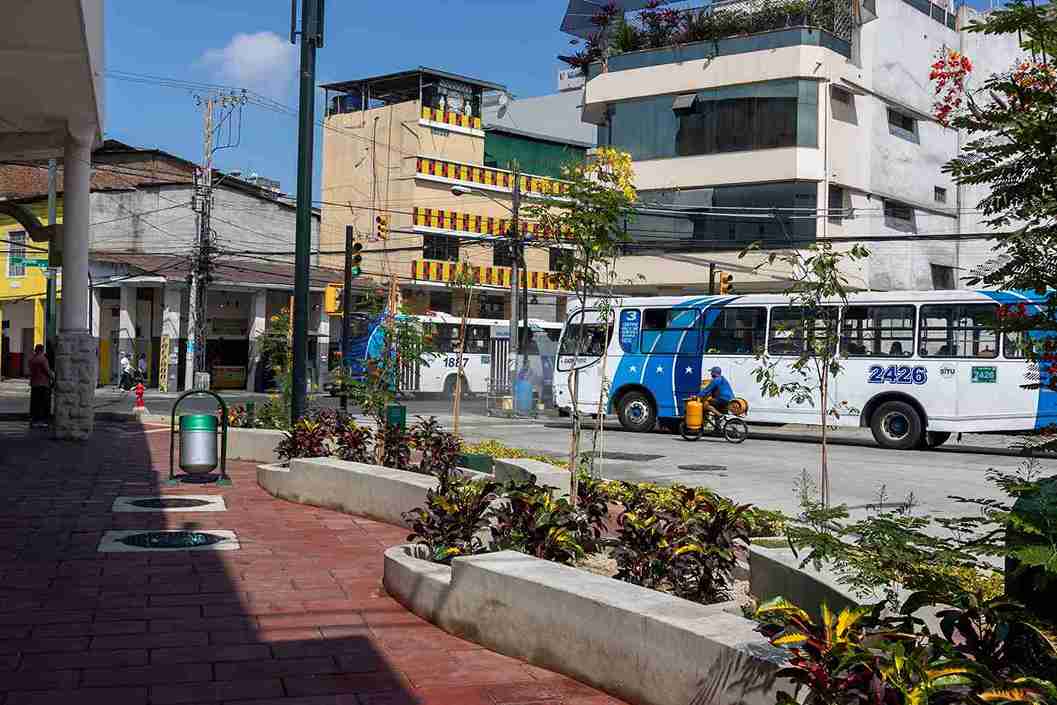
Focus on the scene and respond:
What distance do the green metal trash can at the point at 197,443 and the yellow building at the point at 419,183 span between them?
129 ft

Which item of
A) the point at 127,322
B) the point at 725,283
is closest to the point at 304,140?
the point at 725,283

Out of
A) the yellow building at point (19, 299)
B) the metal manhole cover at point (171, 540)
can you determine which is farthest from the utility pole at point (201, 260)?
the metal manhole cover at point (171, 540)

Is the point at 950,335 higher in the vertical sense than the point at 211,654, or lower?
higher

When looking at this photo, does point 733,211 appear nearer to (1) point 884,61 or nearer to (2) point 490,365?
(1) point 884,61

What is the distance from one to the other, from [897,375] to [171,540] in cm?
1589

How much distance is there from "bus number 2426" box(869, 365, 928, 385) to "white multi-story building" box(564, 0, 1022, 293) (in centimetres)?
1116

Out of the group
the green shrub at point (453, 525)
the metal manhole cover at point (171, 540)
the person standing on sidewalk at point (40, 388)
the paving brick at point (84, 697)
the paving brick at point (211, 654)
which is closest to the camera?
the paving brick at point (84, 697)

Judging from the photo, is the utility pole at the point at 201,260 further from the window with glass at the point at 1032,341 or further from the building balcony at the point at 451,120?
the window with glass at the point at 1032,341

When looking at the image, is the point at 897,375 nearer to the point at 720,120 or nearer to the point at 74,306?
the point at 74,306

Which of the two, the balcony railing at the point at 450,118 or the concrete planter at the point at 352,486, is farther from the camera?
the balcony railing at the point at 450,118

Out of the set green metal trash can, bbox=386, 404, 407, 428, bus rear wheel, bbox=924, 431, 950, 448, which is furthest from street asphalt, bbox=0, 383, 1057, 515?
green metal trash can, bbox=386, 404, 407, 428

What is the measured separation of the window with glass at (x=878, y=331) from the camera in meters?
21.6

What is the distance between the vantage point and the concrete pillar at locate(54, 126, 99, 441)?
18.0 m

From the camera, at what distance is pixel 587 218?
27.6 feet
